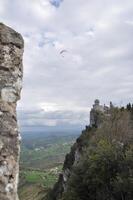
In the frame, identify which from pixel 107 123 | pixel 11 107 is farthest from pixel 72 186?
pixel 11 107

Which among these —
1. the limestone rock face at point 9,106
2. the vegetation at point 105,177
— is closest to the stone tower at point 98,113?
the vegetation at point 105,177

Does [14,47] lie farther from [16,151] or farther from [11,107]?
[16,151]

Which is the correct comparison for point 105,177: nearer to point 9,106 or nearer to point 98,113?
point 9,106

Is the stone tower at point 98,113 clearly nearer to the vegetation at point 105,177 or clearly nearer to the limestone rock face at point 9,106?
the vegetation at point 105,177

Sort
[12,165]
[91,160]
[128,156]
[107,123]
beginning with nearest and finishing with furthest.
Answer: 1. [12,165]
2. [128,156]
3. [91,160]
4. [107,123]

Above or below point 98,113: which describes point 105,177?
below

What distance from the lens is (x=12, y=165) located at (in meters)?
13.1

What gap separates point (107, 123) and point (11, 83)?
309 ft

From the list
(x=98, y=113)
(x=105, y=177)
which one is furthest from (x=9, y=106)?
(x=98, y=113)

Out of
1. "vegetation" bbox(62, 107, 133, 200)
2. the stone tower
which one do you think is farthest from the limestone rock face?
the stone tower

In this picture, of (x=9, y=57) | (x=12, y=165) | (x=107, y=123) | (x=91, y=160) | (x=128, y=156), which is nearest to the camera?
(x=12, y=165)

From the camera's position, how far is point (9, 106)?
13.8 m

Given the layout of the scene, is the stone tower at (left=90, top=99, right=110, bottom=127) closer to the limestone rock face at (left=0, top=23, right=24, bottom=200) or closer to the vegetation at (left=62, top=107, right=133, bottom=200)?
the vegetation at (left=62, top=107, right=133, bottom=200)

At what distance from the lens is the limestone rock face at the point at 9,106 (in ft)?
42.2
